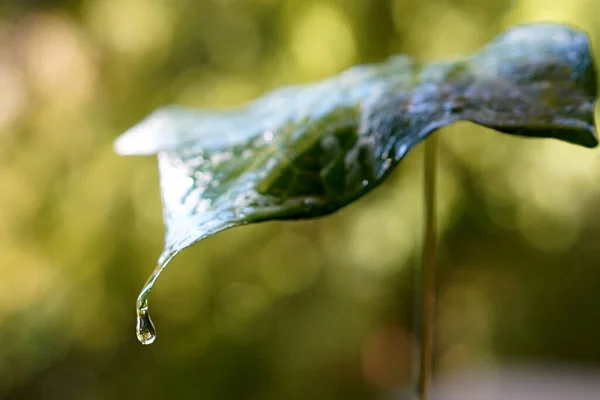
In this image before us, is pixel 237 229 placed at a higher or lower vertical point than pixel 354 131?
lower

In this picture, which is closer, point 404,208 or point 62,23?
point 62,23

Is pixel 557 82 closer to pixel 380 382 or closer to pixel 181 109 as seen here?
pixel 181 109

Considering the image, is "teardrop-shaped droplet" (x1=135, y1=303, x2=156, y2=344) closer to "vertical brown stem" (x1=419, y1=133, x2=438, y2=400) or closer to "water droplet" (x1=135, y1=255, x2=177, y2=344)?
"water droplet" (x1=135, y1=255, x2=177, y2=344)

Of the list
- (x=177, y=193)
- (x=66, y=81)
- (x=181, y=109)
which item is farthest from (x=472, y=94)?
(x=66, y=81)

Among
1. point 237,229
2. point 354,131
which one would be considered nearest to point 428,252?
point 354,131

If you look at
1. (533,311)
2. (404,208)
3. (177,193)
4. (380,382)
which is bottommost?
(380,382)

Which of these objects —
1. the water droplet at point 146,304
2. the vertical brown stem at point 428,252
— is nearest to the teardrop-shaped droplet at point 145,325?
the water droplet at point 146,304

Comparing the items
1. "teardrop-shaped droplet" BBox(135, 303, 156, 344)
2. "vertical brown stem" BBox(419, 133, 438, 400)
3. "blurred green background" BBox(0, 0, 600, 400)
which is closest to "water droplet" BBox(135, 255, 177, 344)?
"teardrop-shaped droplet" BBox(135, 303, 156, 344)

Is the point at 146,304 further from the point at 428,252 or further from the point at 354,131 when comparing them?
the point at 428,252
